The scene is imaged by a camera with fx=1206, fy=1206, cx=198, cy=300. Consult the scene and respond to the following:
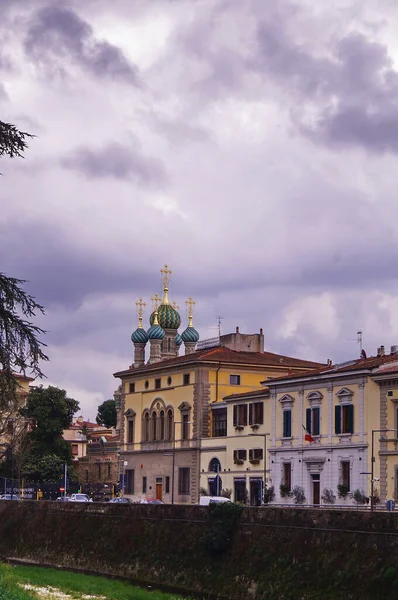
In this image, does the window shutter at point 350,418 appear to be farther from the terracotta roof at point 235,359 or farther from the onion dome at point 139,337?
the onion dome at point 139,337

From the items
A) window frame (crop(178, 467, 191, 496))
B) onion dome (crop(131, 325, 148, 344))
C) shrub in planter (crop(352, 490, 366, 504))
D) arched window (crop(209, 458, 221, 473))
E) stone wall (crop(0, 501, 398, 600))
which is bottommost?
stone wall (crop(0, 501, 398, 600))

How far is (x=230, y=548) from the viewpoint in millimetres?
49062

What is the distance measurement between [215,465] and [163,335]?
40.8 m

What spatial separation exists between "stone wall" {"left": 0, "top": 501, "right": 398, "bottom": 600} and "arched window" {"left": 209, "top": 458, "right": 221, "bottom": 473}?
1959 centimetres

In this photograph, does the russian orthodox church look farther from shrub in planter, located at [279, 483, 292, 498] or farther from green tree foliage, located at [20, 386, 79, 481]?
shrub in planter, located at [279, 483, 292, 498]

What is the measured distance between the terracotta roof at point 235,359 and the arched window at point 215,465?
768cm

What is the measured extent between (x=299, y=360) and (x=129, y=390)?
15.2 m

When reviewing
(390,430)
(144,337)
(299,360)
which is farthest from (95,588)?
(144,337)

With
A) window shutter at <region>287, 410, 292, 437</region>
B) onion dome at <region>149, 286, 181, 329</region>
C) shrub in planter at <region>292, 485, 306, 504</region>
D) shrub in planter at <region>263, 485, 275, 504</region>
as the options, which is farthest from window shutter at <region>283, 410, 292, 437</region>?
onion dome at <region>149, 286, 181, 329</region>

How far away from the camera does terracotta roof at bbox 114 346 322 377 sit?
301 feet

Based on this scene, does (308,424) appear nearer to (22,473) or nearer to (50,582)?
(50,582)

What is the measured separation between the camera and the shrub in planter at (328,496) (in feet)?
236

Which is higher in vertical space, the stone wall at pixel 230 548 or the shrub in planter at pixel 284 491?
the shrub in planter at pixel 284 491

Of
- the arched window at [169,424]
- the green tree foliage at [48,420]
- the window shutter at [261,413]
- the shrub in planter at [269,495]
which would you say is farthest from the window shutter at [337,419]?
the green tree foliage at [48,420]
